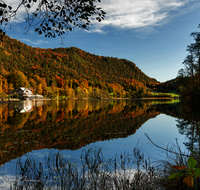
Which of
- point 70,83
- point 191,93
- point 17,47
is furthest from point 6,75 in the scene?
point 191,93

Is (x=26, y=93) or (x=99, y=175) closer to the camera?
(x=99, y=175)

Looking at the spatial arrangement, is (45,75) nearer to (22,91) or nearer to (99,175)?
(22,91)

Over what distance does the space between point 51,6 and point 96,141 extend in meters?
6.94

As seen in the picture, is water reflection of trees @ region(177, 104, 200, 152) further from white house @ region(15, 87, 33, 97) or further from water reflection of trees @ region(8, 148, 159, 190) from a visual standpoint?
white house @ region(15, 87, 33, 97)

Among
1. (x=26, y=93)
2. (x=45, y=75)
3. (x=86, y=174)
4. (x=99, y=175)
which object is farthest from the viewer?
(x=45, y=75)

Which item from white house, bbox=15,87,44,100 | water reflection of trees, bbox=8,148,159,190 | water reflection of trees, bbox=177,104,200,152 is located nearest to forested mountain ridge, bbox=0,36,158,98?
white house, bbox=15,87,44,100

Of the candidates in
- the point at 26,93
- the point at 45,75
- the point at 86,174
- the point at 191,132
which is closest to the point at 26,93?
the point at 26,93

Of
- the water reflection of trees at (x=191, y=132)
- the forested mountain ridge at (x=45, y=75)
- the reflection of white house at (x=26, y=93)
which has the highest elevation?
the forested mountain ridge at (x=45, y=75)

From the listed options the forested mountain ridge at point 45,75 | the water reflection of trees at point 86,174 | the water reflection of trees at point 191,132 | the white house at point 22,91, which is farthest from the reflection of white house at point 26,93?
the water reflection of trees at point 86,174

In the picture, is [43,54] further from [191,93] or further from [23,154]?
[23,154]

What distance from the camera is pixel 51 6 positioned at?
6.23 metres

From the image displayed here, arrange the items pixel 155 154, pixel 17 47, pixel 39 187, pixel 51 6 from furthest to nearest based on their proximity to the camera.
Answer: pixel 17 47
pixel 155 154
pixel 51 6
pixel 39 187

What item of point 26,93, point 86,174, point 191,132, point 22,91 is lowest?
point 191,132

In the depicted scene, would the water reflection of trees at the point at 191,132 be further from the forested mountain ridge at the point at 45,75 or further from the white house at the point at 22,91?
the white house at the point at 22,91
